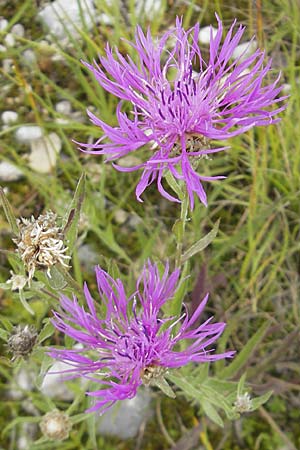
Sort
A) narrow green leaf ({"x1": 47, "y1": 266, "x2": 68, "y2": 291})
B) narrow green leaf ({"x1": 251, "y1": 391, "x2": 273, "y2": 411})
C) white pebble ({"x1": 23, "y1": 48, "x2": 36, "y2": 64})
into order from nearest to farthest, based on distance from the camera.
Result: narrow green leaf ({"x1": 47, "y1": 266, "x2": 68, "y2": 291})
narrow green leaf ({"x1": 251, "y1": 391, "x2": 273, "y2": 411})
white pebble ({"x1": 23, "y1": 48, "x2": 36, "y2": 64})

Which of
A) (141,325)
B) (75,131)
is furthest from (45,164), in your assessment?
(141,325)

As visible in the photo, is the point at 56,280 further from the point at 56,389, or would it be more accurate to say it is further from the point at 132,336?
the point at 56,389

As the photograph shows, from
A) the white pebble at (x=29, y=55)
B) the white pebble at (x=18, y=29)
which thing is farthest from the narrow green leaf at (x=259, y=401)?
the white pebble at (x=18, y=29)

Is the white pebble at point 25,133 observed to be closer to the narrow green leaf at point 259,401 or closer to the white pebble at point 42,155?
the white pebble at point 42,155

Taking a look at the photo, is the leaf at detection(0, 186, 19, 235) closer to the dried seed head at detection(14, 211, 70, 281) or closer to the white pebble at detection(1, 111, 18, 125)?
the dried seed head at detection(14, 211, 70, 281)

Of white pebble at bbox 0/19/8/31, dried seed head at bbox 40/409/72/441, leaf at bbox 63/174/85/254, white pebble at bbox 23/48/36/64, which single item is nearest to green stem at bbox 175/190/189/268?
leaf at bbox 63/174/85/254
